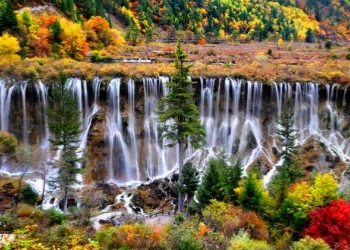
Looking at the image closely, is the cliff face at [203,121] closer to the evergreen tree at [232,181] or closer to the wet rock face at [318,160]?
the wet rock face at [318,160]

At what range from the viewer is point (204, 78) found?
47.0 meters

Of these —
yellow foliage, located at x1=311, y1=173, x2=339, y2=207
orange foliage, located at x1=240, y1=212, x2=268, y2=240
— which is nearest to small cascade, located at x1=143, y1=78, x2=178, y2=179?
orange foliage, located at x1=240, y1=212, x2=268, y2=240

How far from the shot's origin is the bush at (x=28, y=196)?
33906mm

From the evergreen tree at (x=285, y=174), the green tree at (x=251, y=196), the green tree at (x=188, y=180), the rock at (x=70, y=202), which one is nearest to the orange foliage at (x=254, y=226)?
the green tree at (x=251, y=196)

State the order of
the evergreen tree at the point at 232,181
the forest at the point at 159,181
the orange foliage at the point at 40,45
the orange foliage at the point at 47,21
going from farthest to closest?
1. the orange foliage at the point at 47,21
2. the orange foliage at the point at 40,45
3. the evergreen tree at the point at 232,181
4. the forest at the point at 159,181

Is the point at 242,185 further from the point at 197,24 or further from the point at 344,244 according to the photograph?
the point at 197,24

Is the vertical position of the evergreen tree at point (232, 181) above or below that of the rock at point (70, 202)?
above

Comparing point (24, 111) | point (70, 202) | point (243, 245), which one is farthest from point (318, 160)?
point (24, 111)

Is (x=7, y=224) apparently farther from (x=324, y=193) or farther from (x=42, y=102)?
(x=42, y=102)

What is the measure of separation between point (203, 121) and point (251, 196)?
20198 mm

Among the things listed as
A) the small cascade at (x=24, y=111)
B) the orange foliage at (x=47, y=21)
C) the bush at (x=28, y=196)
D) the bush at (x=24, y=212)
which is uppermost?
the orange foliage at (x=47, y=21)

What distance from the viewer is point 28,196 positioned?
112 feet

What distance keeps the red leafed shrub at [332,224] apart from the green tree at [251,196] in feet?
14.7

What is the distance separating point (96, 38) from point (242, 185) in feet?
164
